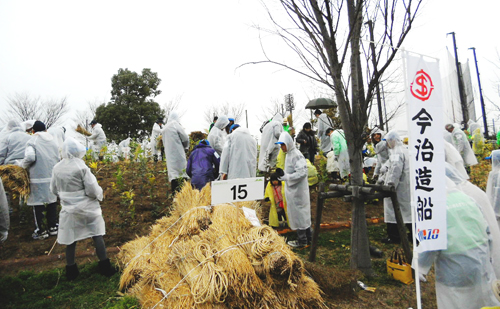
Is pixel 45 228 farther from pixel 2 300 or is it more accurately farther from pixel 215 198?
A: pixel 215 198

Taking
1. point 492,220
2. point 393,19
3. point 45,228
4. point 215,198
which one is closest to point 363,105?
point 393,19

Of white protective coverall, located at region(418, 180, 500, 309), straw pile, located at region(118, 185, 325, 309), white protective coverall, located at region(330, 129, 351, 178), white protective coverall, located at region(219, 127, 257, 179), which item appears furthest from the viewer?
white protective coverall, located at region(330, 129, 351, 178)

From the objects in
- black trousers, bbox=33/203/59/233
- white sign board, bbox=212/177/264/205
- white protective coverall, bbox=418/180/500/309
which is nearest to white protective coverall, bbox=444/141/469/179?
white protective coverall, bbox=418/180/500/309

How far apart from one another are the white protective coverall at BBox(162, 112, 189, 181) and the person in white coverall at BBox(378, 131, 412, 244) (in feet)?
14.7

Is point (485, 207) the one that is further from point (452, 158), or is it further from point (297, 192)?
point (297, 192)

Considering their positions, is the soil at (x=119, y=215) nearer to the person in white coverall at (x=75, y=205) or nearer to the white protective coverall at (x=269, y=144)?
the person in white coverall at (x=75, y=205)

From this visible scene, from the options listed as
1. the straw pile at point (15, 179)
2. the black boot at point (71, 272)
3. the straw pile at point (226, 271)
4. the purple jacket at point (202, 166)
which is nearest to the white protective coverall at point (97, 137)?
the straw pile at point (15, 179)

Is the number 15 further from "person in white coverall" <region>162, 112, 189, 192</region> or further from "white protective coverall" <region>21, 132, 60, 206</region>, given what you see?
"white protective coverall" <region>21, 132, 60, 206</region>

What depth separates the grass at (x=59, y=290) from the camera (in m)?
3.89

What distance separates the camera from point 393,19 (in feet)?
12.5

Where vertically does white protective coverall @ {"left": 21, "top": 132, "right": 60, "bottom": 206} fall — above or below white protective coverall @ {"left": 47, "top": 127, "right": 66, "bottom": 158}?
below

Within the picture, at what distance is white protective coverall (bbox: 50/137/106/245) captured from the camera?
457 cm

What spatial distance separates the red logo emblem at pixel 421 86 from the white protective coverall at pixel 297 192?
9.02 feet

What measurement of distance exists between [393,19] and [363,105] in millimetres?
1089
